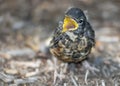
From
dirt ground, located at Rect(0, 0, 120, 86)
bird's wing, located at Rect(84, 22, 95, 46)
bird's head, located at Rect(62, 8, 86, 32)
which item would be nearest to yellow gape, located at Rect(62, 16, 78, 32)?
bird's head, located at Rect(62, 8, 86, 32)

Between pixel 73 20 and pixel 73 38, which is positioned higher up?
pixel 73 20

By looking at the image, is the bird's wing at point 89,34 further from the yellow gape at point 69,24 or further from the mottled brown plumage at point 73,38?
the yellow gape at point 69,24

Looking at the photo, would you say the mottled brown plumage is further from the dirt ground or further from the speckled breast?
the dirt ground

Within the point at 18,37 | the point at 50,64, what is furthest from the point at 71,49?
the point at 18,37

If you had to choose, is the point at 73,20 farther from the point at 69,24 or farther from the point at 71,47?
the point at 71,47

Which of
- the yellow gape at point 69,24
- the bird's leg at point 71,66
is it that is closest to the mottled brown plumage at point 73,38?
the yellow gape at point 69,24

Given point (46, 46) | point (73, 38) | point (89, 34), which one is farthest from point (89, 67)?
point (46, 46)

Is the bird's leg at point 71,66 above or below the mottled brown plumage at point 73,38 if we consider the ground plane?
below
